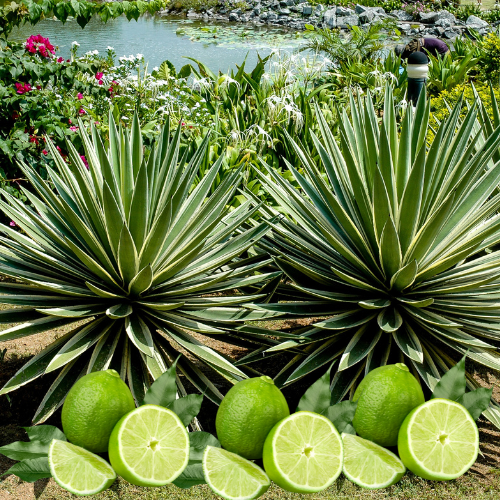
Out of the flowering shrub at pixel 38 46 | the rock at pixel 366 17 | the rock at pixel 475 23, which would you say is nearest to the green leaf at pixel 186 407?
the flowering shrub at pixel 38 46

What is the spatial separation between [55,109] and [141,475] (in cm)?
391

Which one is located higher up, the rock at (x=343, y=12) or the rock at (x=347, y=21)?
the rock at (x=343, y=12)

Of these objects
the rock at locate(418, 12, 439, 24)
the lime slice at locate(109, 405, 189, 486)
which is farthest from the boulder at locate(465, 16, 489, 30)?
the lime slice at locate(109, 405, 189, 486)

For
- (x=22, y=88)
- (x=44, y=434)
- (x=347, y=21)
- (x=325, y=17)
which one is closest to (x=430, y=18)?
(x=347, y=21)

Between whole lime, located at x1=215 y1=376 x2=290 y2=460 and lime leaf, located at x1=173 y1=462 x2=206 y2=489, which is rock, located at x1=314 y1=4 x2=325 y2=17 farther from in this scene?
lime leaf, located at x1=173 y1=462 x2=206 y2=489

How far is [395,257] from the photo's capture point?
2828mm

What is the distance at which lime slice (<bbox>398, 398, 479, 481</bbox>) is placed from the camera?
5.45 ft

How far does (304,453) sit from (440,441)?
382 mm

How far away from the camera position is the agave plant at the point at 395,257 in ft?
9.21

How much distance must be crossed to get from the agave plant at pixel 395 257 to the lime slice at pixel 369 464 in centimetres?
93

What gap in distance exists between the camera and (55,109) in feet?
16.1

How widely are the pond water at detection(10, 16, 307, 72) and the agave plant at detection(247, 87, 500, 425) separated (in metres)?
9.91

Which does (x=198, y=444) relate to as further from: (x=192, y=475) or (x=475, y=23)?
(x=475, y=23)

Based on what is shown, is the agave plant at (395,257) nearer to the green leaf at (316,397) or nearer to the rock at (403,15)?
the green leaf at (316,397)
